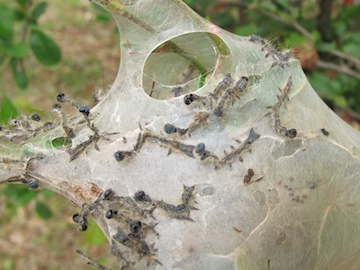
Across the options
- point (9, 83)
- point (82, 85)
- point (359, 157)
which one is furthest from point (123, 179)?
point (9, 83)

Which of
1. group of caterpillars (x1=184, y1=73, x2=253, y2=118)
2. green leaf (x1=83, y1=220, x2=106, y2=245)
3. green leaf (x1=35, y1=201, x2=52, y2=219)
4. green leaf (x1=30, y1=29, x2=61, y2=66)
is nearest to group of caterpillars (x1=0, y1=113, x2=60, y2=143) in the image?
group of caterpillars (x1=184, y1=73, x2=253, y2=118)

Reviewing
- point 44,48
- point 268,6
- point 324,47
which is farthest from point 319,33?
point 44,48

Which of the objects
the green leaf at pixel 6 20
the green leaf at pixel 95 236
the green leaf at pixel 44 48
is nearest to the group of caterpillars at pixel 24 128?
the green leaf at pixel 95 236

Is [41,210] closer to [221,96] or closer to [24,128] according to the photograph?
[24,128]

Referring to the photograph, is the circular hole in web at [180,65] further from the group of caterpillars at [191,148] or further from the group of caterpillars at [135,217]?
the group of caterpillars at [135,217]

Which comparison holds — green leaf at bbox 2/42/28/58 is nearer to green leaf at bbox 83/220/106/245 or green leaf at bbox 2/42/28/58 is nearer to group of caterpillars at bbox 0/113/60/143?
green leaf at bbox 83/220/106/245

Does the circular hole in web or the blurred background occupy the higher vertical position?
the circular hole in web

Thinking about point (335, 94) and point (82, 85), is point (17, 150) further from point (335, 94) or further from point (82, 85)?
point (82, 85)
